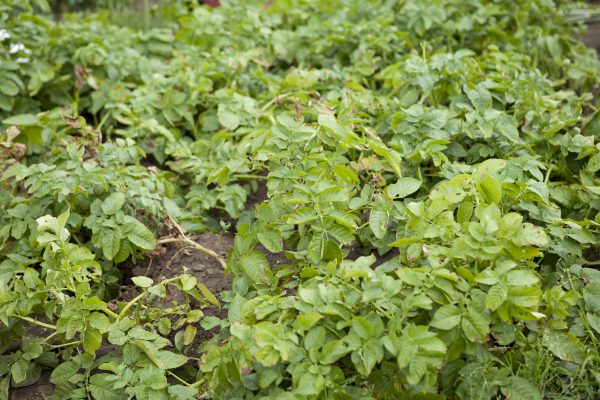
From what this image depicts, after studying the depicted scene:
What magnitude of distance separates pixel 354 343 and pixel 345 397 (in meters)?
0.17

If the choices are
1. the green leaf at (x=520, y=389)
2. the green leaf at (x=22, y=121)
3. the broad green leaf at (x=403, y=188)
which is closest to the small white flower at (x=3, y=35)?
the green leaf at (x=22, y=121)

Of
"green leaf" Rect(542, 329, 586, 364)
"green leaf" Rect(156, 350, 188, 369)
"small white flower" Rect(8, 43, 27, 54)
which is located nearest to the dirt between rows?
"green leaf" Rect(156, 350, 188, 369)

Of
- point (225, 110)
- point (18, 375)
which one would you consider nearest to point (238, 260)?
point (18, 375)

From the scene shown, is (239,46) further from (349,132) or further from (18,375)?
(18,375)

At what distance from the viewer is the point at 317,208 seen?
2.29 metres

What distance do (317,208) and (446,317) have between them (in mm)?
580

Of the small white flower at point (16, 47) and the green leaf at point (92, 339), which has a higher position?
the small white flower at point (16, 47)

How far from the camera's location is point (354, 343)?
191 centimetres

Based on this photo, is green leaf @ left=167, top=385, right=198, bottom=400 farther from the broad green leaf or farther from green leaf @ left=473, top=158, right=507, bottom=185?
green leaf @ left=473, top=158, right=507, bottom=185

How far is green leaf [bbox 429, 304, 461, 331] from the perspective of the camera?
1.92 metres

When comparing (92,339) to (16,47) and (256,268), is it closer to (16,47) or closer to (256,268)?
(256,268)

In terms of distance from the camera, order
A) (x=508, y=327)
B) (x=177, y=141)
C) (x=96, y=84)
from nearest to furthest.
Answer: (x=508, y=327)
(x=177, y=141)
(x=96, y=84)

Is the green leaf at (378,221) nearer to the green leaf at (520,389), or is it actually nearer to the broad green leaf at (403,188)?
the broad green leaf at (403,188)

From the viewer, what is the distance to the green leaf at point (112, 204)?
2693 millimetres
